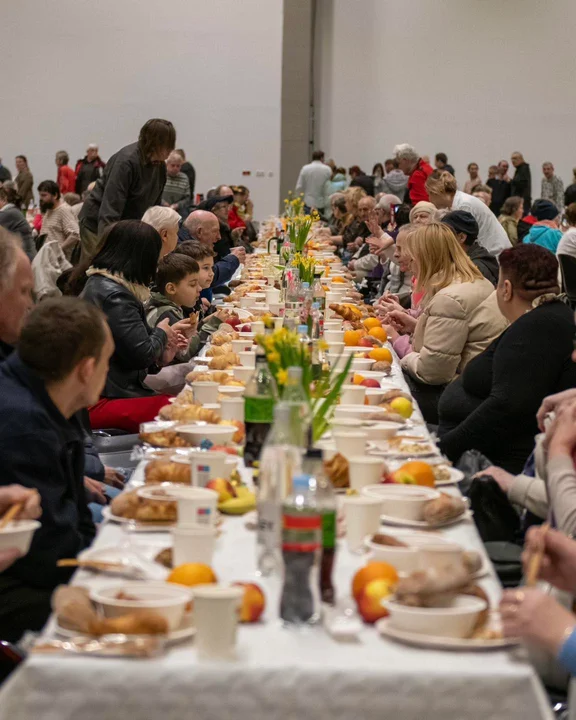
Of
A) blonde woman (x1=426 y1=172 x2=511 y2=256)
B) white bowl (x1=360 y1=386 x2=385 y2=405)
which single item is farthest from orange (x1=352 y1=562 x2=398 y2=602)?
blonde woman (x1=426 y1=172 x2=511 y2=256)

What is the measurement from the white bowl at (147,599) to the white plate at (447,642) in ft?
0.95

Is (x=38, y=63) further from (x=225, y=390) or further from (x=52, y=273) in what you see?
(x=225, y=390)

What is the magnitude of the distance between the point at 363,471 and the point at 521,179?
580 inches

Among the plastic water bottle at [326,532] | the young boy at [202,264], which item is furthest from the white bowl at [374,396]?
the young boy at [202,264]

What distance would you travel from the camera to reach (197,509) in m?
1.92

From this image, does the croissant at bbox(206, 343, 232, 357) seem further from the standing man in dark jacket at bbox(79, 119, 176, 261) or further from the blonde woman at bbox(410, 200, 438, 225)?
the blonde woman at bbox(410, 200, 438, 225)

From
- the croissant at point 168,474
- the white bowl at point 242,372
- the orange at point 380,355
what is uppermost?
the croissant at point 168,474

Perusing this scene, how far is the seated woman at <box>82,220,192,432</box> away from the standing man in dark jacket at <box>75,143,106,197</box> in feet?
36.8

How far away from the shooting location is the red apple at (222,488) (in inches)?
82.7

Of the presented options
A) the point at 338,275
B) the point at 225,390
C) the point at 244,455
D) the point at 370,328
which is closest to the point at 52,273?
the point at 338,275

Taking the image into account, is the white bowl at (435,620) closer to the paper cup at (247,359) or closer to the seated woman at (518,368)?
the seated woman at (518,368)

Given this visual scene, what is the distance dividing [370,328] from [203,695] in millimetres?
3181

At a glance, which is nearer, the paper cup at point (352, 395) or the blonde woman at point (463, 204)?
the paper cup at point (352, 395)

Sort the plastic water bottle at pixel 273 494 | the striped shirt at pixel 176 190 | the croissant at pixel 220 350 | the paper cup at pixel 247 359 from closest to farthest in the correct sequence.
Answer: the plastic water bottle at pixel 273 494 → the paper cup at pixel 247 359 → the croissant at pixel 220 350 → the striped shirt at pixel 176 190
